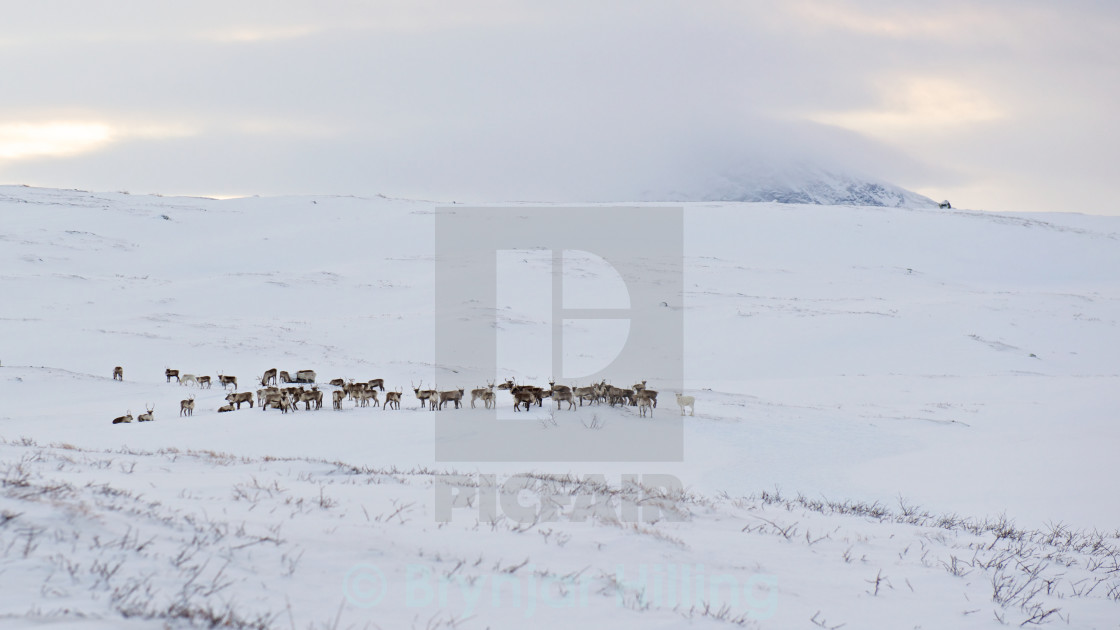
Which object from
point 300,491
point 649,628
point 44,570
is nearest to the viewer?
point 44,570

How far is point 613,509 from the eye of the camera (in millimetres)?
8102

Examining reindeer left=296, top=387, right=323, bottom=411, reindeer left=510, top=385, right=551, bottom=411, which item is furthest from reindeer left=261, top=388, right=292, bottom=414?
reindeer left=510, top=385, right=551, bottom=411

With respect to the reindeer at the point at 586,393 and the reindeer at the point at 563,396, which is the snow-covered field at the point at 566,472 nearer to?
the reindeer at the point at 563,396

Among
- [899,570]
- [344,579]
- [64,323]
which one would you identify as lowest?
[899,570]

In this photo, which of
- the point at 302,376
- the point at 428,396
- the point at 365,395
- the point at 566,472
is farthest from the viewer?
the point at 302,376

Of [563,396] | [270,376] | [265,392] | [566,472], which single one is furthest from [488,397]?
[270,376]

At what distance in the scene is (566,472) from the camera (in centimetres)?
1254

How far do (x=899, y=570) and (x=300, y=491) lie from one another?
18.4 ft

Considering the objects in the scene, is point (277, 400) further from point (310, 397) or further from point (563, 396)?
point (563, 396)

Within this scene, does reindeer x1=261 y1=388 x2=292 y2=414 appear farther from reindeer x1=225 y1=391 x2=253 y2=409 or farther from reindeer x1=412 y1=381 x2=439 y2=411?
reindeer x1=412 y1=381 x2=439 y2=411

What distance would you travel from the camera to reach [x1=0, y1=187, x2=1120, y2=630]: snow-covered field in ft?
17.3

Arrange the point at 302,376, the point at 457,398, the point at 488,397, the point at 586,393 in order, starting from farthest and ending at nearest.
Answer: the point at 302,376, the point at 586,393, the point at 457,398, the point at 488,397

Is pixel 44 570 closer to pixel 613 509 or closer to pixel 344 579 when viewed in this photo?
pixel 344 579

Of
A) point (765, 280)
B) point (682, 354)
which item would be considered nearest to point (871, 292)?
point (765, 280)
